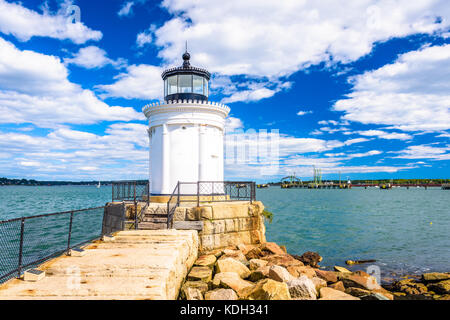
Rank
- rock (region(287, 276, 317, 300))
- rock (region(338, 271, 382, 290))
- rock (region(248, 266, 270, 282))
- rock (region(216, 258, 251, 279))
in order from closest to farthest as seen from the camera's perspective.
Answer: rock (region(287, 276, 317, 300))
rock (region(248, 266, 270, 282))
rock (region(216, 258, 251, 279))
rock (region(338, 271, 382, 290))

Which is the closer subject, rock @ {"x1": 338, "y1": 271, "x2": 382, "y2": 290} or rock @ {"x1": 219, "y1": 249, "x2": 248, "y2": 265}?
rock @ {"x1": 338, "y1": 271, "x2": 382, "y2": 290}

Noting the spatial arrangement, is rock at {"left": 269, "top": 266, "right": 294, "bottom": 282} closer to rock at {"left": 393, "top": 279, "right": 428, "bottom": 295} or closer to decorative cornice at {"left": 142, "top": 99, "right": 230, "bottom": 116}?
rock at {"left": 393, "top": 279, "right": 428, "bottom": 295}

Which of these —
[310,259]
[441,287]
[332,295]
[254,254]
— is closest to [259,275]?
[332,295]

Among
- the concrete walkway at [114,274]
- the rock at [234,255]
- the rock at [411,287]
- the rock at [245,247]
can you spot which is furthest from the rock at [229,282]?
the rock at [411,287]

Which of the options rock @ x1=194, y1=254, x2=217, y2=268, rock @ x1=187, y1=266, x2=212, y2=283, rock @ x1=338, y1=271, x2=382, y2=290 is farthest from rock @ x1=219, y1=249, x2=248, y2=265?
rock @ x1=338, y1=271, x2=382, y2=290

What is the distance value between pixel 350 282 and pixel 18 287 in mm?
8656

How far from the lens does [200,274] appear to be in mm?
7527

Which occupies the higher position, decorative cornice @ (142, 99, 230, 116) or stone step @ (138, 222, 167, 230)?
decorative cornice @ (142, 99, 230, 116)

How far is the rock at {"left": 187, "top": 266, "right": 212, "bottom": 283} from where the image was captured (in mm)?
7292

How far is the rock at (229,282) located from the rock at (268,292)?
0.59m

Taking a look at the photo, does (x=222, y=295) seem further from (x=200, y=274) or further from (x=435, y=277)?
(x=435, y=277)

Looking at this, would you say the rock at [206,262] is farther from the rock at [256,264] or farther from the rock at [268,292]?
the rock at [268,292]

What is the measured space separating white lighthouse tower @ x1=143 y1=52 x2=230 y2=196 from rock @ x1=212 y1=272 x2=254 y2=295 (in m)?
6.57
